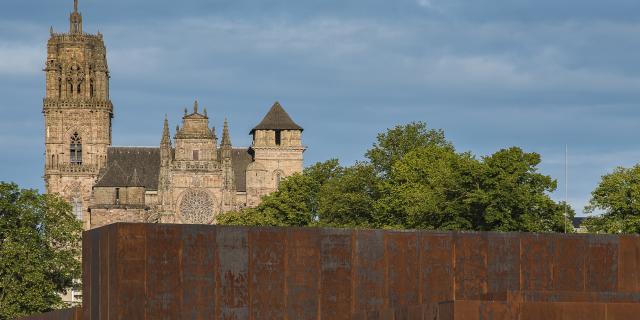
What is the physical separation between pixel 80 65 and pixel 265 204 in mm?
53680

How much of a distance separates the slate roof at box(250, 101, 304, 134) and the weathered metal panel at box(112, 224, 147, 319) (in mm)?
109556

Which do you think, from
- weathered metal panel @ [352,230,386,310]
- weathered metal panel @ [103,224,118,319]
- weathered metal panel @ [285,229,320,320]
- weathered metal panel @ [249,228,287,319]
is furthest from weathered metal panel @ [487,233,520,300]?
weathered metal panel @ [103,224,118,319]

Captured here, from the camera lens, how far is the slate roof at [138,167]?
150m

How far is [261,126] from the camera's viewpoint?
154 metres

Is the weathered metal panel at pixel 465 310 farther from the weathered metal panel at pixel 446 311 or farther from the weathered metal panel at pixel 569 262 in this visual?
the weathered metal panel at pixel 569 262

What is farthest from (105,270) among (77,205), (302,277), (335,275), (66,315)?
(77,205)

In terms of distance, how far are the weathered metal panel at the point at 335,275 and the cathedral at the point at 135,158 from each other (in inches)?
3897

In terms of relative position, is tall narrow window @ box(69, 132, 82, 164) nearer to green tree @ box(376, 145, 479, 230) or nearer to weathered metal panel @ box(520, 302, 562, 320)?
green tree @ box(376, 145, 479, 230)

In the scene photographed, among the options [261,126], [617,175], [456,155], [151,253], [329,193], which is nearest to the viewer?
[151,253]

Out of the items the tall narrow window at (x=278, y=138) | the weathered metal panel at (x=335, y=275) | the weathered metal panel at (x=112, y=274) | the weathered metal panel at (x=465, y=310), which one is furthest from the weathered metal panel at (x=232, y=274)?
the tall narrow window at (x=278, y=138)

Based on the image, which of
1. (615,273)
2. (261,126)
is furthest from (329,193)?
(261,126)

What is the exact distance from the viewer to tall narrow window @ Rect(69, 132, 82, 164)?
157625 millimetres

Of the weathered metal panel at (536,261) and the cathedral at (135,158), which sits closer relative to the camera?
the weathered metal panel at (536,261)

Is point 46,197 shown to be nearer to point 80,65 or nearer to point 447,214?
point 447,214
